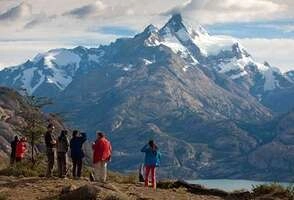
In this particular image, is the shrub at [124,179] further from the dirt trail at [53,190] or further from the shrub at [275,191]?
the shrub at [275,191]

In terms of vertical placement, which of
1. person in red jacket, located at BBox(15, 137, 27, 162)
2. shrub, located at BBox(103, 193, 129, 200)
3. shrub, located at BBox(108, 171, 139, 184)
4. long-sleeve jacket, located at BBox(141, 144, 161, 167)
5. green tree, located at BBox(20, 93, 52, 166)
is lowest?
shrub, located at BBox(103, 193, 129, 200)

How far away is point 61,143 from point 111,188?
6.63 m

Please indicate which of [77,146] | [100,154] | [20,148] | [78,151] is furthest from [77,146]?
[20,148]

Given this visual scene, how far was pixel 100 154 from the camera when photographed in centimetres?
3055

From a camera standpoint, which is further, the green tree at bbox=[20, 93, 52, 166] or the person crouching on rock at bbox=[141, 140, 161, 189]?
the green tree at bbox=[20, 93, 52, 166]

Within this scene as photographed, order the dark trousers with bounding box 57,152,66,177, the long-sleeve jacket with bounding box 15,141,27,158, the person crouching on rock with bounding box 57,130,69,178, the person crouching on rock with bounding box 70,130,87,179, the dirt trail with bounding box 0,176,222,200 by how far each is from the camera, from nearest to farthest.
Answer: the dirt trail with bounding box 0,176,222,200
the person crouching on rock with bounding box 57,130,69,178
the dark trousers with bounding box 57,152,66,177
the person crouching on rock with bounding box 70,130,87,179
the long-sleeve jacket with bounding box 15,141,27,158

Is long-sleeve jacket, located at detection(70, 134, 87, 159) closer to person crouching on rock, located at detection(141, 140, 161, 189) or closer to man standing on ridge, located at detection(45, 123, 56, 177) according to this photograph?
man standing on ridge, located at detection(45, 123, 56, 177)

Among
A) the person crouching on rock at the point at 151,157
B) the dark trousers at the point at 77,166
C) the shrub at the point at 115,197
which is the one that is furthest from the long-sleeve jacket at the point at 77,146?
the shrub at the point at 115,197

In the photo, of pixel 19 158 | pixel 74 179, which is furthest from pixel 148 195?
pixel 19 158

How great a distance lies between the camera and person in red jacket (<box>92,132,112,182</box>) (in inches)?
1195

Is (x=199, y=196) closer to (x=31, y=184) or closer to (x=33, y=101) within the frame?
(x=31, y=184)

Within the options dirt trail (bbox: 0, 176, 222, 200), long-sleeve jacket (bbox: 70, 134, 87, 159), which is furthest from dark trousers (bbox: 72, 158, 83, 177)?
dirt trail (bbox: 0, 176, 222, 200)

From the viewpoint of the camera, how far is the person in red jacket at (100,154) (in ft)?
99.6

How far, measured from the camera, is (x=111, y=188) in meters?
24.3
